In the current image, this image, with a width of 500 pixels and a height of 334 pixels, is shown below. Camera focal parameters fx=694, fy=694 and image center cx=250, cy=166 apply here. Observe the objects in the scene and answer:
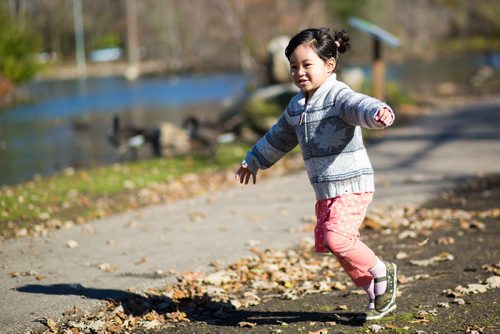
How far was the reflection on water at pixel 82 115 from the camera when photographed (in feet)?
51.0

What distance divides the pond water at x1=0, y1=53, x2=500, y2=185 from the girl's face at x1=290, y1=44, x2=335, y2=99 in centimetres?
951

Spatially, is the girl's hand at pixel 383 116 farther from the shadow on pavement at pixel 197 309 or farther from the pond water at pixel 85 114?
the pond water at pixel 85 114

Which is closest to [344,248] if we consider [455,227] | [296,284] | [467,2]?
[296,284]

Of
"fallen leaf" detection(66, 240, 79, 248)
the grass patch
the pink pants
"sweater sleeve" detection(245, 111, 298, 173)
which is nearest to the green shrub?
the grass patch

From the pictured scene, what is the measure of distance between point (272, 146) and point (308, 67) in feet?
2.11

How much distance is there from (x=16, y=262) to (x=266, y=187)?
14.8ft

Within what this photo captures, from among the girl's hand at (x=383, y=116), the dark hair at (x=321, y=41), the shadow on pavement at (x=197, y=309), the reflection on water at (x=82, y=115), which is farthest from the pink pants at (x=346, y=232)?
the reflection on water at (x=82, y=115)

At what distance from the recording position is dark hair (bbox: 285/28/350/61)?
4.33m

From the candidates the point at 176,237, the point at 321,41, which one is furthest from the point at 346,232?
the point at 176,237

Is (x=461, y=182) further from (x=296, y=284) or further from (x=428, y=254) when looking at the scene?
(x=296, y=284)

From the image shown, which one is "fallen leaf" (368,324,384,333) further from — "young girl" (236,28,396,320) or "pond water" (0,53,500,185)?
"pond water" (0,53,500,185)

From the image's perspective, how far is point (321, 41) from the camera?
14.2 feet

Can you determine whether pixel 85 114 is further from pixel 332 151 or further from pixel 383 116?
pixel 383 116

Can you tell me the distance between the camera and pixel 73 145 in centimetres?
1798
